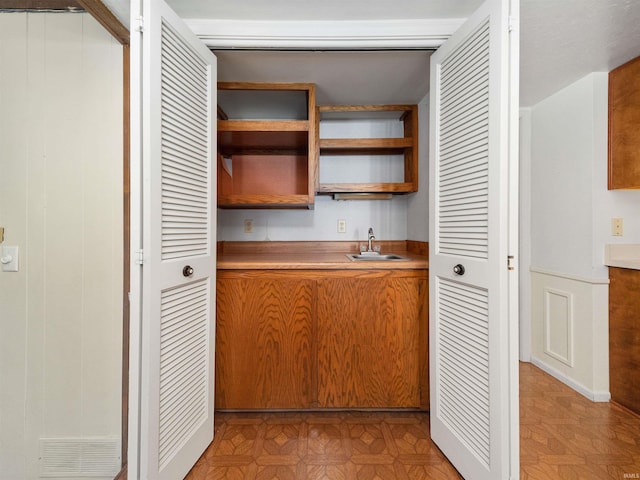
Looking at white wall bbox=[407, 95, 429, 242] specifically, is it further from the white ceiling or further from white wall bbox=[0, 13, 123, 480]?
white wall bbox=[0, 13, 123, 480]

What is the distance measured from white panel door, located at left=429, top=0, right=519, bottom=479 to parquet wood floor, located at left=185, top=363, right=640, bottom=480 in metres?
0.21

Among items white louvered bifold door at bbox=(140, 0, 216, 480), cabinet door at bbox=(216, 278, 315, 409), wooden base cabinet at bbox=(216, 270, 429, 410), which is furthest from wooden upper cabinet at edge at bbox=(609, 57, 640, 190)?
white louvered bifold door at bbox=(140, 0, 216, 480)

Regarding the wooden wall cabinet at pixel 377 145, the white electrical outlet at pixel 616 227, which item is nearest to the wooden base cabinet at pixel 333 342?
the wooden wall cabinet at pixel 377 145

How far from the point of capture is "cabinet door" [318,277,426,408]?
1.77 m

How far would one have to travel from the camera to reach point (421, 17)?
1.53m

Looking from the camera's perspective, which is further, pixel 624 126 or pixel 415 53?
pixel 624 126

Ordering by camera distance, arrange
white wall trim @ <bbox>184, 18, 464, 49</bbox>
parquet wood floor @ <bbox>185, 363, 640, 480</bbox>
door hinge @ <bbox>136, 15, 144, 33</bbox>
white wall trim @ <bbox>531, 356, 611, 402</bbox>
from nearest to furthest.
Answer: door hinge @ <bbox>136, 15, 144, 33</bbox> → parquet wood floor @ <bbox>185, 363, 640, 480</bbox> → white wall trim @ <bbox>184, 18, 464, 49</bbox> → white wall trim @ <bbox>531, 356, 611, 402</bbox>

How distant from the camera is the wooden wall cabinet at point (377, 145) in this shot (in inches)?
87.4

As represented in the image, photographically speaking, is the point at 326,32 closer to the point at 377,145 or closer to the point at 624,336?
the point at 377,145

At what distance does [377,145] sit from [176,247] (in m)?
1.59

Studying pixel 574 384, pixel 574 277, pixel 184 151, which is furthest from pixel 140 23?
pixel 574 384

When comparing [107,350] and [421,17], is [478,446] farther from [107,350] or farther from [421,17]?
[421,17]

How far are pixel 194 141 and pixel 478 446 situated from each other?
1823 mm

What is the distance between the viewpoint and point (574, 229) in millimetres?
2092
